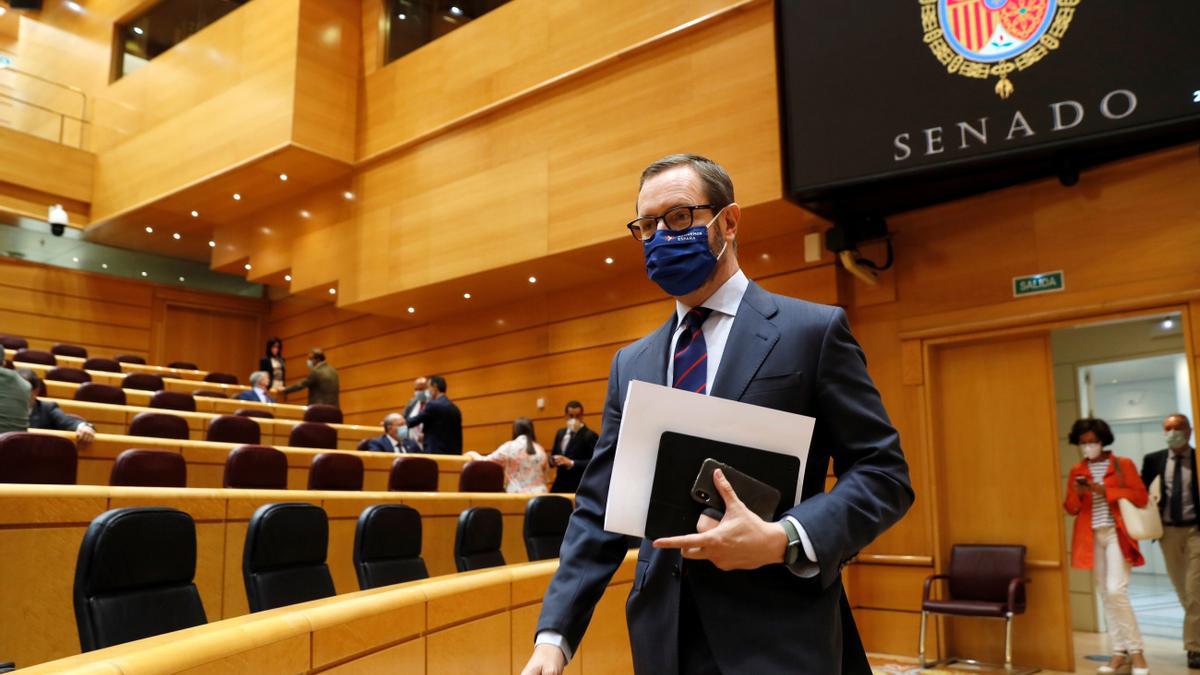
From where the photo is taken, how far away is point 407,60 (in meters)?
9.95

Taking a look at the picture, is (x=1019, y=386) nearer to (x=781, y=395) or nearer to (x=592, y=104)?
(x=592, y=104)

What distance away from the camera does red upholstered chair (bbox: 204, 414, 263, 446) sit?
6.23m

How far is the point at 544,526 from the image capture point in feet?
15.5

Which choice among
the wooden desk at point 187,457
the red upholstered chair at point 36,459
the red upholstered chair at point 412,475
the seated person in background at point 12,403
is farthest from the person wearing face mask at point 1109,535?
the seated person in background at point 12,403

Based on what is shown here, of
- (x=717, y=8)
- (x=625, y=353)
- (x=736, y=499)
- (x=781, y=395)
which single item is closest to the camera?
(x=736, y=499)

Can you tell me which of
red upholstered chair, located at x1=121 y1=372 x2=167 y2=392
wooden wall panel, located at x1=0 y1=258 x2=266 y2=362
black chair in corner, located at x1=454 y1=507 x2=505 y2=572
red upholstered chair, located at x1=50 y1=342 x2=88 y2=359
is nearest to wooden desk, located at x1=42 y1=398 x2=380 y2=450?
red upholstered chair, located at x1=121 y1=372 x2=167 y2=392

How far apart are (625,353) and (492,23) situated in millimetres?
8071

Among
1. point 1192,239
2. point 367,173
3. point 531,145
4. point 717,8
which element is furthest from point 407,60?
point 1192,239

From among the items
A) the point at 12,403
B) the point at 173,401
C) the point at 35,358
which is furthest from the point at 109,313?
the point at 12,403

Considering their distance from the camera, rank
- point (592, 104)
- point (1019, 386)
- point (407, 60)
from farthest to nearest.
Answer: point (407, 60) < point (592, 104) < point (1019, 386)

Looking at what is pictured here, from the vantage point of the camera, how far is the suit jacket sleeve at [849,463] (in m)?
1.31

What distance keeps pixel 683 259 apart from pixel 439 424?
261 inches

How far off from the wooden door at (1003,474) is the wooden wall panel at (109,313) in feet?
37.0

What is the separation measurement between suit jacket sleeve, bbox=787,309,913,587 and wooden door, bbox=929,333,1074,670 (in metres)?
5.70
